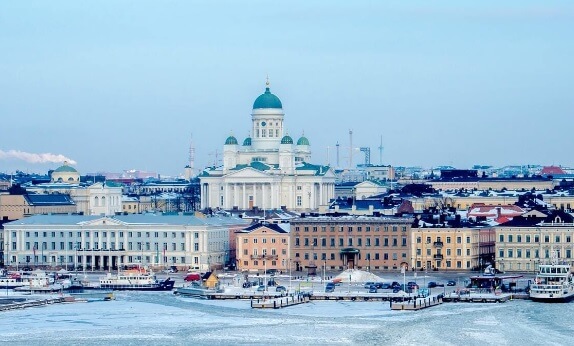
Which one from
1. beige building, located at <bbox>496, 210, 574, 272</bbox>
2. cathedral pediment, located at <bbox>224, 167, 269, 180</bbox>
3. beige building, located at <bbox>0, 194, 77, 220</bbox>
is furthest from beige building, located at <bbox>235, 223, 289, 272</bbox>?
cathedral pediment, located at <bbox>224, 167, 269, 180</bbox>

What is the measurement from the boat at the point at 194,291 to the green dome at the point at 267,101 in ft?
151

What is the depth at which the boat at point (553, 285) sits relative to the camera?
6300 cm

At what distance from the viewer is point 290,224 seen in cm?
8025

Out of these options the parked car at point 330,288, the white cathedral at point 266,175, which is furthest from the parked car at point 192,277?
the white cathedral at point 266,175

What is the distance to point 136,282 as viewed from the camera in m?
71.0

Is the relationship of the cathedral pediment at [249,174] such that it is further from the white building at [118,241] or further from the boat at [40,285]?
the boat at [40,285]

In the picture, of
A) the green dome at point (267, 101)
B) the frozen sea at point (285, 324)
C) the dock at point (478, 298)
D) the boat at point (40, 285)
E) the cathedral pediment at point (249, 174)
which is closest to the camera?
the frozen sea at point (285, 324)

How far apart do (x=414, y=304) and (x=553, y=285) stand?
496cm

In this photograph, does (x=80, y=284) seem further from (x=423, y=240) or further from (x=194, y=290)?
(x=423, y=240)

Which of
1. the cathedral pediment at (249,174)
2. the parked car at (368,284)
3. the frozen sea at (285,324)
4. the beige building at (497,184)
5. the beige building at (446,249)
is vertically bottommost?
the frozen sea at (285,324)

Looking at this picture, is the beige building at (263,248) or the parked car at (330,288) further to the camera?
the beige building at (263,248)

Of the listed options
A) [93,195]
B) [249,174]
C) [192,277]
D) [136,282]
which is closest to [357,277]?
[192,277]

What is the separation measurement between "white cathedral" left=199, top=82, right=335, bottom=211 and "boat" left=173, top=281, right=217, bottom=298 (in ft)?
124

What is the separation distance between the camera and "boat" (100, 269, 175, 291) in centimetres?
7044
